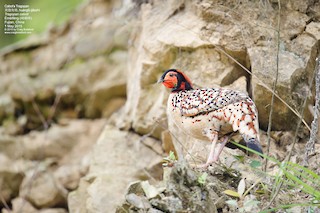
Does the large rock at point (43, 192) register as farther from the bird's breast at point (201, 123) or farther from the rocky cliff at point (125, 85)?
the bird's breast at point (201, 123)

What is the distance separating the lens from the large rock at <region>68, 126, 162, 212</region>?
685 centimetres

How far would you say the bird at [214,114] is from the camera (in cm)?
532

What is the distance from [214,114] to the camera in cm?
561

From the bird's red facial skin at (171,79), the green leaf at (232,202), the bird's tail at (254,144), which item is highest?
the bird's red facial skin at (171,79)

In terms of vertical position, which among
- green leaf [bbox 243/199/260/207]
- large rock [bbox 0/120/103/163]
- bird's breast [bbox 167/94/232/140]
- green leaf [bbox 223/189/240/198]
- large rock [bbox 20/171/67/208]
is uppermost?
bird's breast [bbox 167/94/232/140]

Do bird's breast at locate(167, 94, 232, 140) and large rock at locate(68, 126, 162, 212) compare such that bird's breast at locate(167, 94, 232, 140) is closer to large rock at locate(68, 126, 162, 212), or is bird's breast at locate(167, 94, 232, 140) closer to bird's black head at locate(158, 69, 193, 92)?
bird's black head at locate(158, 69, 193, 92)

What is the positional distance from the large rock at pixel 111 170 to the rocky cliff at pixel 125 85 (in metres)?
0.01

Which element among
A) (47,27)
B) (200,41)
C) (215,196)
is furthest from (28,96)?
(215,196)

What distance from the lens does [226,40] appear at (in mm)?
6625

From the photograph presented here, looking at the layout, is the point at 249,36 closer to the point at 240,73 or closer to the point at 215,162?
the point at 240,73

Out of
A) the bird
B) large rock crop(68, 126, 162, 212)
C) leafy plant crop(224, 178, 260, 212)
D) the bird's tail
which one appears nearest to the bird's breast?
the bird

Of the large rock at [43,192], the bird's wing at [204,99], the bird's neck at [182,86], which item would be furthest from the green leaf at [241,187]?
the large rock at [43,192]

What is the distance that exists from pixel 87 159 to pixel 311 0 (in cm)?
356

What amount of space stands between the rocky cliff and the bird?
23cm
